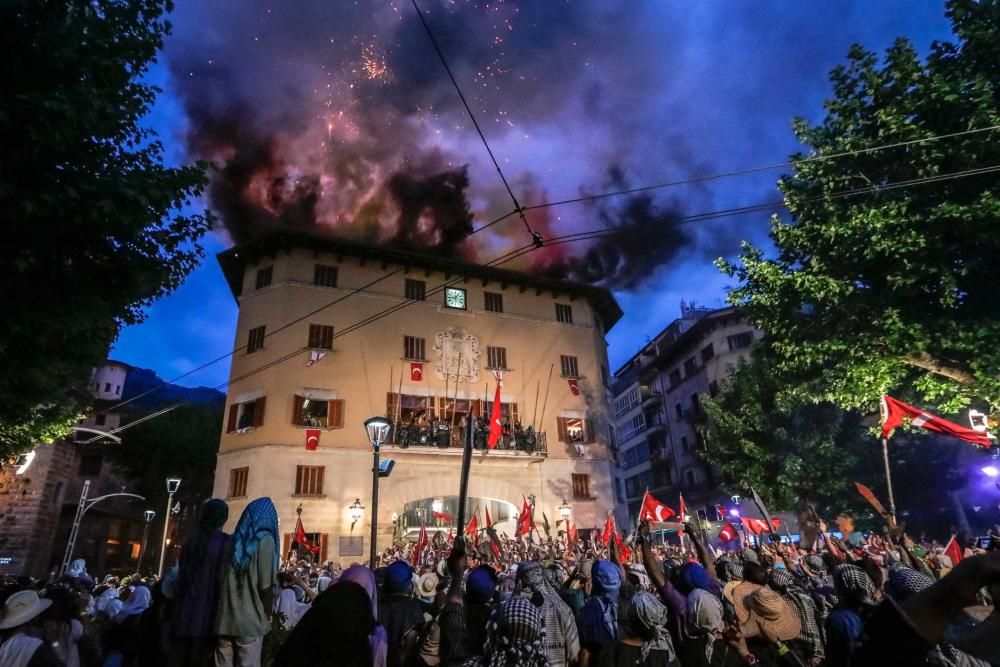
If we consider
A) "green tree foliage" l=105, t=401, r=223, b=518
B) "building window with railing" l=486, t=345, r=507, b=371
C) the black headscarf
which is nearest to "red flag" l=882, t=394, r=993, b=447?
the black headscarf

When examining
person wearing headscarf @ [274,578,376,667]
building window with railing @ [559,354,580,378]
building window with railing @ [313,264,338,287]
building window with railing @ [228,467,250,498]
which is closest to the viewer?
person wearing headscarf @ [274,578,376,667]

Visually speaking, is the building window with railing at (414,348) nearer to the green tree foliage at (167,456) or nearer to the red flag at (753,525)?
the red flag at (753,525)

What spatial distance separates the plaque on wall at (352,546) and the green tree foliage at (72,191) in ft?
45.8

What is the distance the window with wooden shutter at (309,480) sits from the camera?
67.3ft

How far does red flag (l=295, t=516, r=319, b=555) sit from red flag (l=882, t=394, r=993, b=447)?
1683cm

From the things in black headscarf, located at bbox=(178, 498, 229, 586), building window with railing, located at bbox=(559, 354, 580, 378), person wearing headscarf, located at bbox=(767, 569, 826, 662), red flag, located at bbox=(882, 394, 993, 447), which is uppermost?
building window with railing, located at bbox=(559, 354, 580, 378)

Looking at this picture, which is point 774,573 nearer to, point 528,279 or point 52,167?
point 52,167

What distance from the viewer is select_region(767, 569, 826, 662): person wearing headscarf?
4.40m

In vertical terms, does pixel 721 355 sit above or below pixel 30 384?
above

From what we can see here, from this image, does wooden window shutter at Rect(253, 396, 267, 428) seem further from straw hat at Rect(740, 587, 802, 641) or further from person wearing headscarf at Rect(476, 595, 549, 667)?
straw hat at Rect(740, 587, 802, 641)

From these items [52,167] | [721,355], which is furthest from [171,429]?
[721,355]

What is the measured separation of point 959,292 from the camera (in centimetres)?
1155

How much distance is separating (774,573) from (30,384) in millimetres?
9856

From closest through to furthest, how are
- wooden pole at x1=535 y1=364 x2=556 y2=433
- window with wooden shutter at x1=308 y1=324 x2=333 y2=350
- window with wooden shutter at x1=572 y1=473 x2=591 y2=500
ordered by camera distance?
window with wooden shutter at x1=308 y1=324 x2=333 y2=350 → window with wooden shutter at x1=572 y1=473 x2=591 y2=500 → wooden pole at x1=535 y1=364 x2=556 y2=433
